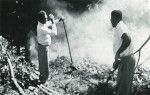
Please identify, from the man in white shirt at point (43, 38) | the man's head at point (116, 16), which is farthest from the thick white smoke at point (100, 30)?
the man's head at point (116, 16)

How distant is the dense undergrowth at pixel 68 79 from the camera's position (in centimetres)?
761

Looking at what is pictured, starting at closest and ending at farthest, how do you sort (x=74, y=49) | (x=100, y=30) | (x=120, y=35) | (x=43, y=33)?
(x=120, y=35) → (x=43, y=33) → (x=74, y=49) → (x=100, y=30)

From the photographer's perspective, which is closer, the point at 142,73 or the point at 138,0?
the point at 142,73

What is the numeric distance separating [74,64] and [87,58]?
1.04 metres

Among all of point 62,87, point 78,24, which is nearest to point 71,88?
point 62,87

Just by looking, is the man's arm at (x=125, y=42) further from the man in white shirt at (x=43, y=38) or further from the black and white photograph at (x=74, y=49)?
the man in white shirt at (x=43, y=38)

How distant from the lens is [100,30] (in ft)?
47.5

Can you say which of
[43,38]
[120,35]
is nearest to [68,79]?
[43,38]

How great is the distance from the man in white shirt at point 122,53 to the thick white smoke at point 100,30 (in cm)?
442

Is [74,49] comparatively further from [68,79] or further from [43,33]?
[43,33]

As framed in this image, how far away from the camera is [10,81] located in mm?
7480

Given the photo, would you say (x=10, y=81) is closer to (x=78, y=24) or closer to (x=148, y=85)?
(x=148, y=85)

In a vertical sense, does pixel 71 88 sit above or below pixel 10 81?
below

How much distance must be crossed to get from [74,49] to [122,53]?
6.37 metres
